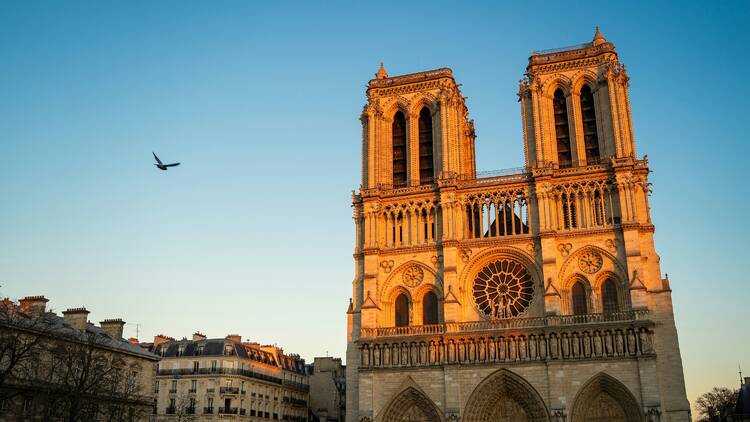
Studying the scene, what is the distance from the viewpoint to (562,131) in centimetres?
4062

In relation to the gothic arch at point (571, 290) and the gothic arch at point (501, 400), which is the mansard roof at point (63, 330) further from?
the gothic arch at point (571, 290)

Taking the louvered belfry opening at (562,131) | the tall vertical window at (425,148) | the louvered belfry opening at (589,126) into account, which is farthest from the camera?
the tall vertical window at (425,148)

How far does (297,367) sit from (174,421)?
42.9ft

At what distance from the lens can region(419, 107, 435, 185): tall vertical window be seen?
42094 mm

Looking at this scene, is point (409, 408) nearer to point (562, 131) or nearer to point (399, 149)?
point (399, 149)

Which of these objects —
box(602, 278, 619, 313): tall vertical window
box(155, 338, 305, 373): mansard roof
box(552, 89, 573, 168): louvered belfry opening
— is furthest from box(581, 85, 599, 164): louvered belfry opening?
box(155, 338, 305, 373): mansard roof

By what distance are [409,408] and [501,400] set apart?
4.45 metres

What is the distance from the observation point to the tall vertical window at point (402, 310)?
39.2m

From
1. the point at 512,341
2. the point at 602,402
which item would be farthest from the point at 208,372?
the point at 602,402

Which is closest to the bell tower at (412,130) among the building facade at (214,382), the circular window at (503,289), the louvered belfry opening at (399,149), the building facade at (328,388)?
the louvered belfry opening at (399,149)

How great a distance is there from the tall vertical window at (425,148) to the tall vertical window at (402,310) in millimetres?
6556

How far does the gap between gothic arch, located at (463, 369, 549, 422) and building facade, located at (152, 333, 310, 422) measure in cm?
1528

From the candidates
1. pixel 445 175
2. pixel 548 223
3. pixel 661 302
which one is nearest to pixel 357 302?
pixel 445 175

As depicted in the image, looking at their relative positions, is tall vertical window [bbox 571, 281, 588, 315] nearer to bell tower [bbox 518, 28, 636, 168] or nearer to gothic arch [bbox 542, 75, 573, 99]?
bell tower [bbox 518, 28, 636, 168]
